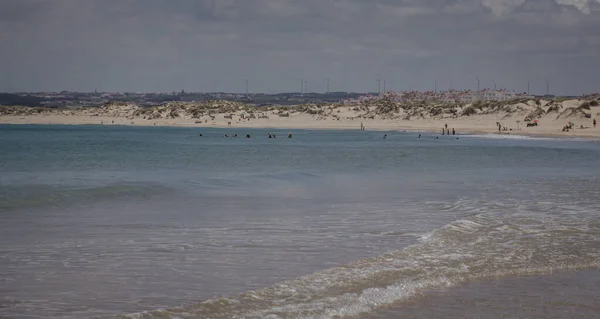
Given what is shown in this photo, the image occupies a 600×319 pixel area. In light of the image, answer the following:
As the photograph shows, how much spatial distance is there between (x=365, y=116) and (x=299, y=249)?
295ft

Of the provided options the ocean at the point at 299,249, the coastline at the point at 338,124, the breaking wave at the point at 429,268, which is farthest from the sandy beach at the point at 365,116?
the breaking wave at the point at 429,268

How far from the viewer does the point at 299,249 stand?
36.1 ft

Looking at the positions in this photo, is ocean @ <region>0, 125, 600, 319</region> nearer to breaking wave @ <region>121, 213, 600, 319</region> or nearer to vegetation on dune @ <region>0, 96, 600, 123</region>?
breaking wave @ <region>121, 213, 600, 319</region>

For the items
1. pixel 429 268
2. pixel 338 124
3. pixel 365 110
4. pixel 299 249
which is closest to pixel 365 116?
pixel 365 110

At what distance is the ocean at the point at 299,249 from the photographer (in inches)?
314

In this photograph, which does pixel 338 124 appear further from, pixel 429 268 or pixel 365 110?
pixel 429 268

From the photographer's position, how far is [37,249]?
10.9 metres

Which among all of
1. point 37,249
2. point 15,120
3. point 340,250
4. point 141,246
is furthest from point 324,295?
point 15,120

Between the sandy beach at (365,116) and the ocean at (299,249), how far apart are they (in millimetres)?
46421

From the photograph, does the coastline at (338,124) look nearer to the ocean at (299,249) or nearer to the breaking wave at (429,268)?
the ocean at (299,249)

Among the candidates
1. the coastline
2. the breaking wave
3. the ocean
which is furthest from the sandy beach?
the breaking wave

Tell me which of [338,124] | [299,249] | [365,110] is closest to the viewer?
[299,249]

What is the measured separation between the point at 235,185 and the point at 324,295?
1401 centimetres

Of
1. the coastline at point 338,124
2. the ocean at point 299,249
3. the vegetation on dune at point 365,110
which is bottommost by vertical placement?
the ocean at point 299,249
